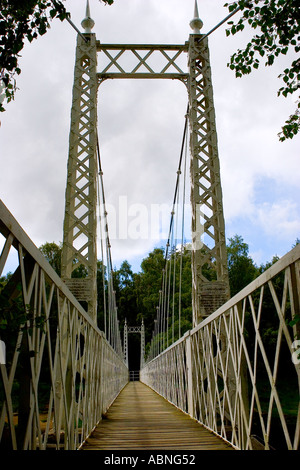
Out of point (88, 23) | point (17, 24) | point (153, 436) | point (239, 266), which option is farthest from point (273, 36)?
point (239, 266)

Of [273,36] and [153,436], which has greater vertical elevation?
[273,36]

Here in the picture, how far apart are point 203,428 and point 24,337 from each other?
80.0 inches

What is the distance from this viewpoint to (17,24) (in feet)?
5.93

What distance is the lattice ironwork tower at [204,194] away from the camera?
3.87m

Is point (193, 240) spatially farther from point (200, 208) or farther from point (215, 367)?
point (215, 367)

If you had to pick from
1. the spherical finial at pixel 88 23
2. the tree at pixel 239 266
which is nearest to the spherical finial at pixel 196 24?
the spherical finial at pixel 88 23

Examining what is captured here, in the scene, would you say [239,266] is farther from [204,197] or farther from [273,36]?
[273,36]

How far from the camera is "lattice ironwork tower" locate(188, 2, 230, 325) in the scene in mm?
3865

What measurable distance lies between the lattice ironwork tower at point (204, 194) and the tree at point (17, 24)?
2517mm

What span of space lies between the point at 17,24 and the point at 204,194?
105 inches

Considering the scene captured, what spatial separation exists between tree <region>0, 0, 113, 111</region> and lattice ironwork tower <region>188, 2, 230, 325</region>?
8.26 feet

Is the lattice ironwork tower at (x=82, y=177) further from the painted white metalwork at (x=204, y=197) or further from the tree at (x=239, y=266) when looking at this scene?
the tree at (x=239, y=266)

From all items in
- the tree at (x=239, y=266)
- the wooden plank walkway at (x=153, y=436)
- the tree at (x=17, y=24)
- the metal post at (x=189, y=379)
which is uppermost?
the tree at (x=239, y=266)

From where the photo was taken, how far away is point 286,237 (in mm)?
22641
